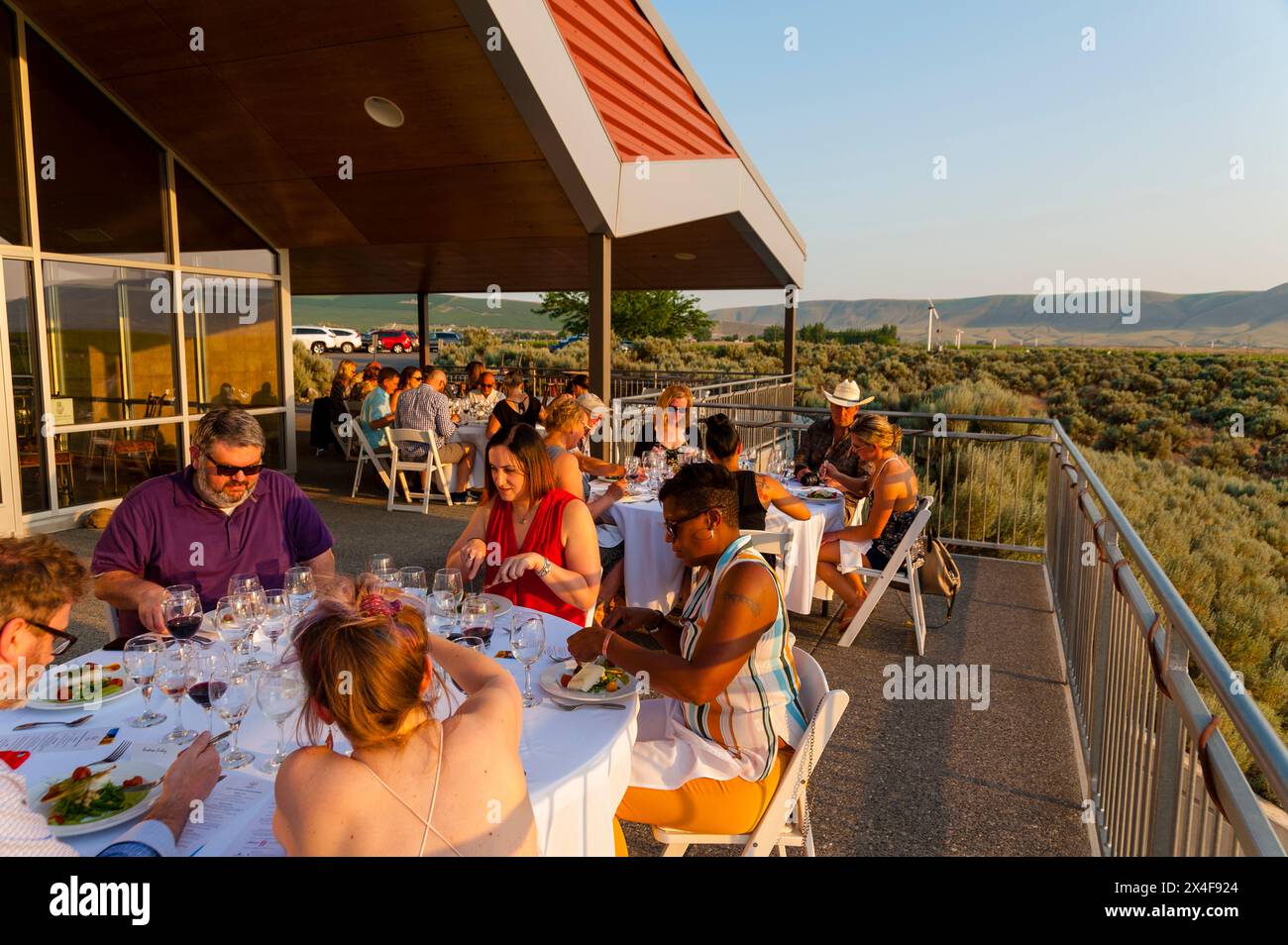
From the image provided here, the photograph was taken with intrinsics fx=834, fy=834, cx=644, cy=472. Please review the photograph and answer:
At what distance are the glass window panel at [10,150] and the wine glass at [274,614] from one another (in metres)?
7.03

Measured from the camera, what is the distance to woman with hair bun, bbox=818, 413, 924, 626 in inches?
211

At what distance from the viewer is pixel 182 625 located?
2498 millimetres

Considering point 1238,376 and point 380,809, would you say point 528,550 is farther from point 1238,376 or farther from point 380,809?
point 1238,376

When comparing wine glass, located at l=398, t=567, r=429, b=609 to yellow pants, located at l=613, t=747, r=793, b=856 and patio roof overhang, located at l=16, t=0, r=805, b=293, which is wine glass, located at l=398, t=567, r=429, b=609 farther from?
patio roof overhang, located at l=16, t=0, r=805, b=293

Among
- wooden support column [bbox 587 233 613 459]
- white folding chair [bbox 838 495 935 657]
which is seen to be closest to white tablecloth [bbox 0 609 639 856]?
white folding chair [bbox 838 495 935 657]

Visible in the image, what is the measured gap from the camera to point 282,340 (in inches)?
425

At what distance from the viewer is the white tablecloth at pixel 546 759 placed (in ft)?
6.07

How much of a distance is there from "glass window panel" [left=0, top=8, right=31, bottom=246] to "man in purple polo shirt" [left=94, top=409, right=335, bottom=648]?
6.01 metres

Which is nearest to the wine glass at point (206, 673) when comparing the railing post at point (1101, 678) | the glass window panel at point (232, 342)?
the railing post at point (1101, 678)

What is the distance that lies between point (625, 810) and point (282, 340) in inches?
389

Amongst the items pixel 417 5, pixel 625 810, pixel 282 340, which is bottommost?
pixel 625 810

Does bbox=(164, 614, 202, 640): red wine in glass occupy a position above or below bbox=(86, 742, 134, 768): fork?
above

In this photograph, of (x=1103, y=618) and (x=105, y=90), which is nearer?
(x=1103, y=618)
